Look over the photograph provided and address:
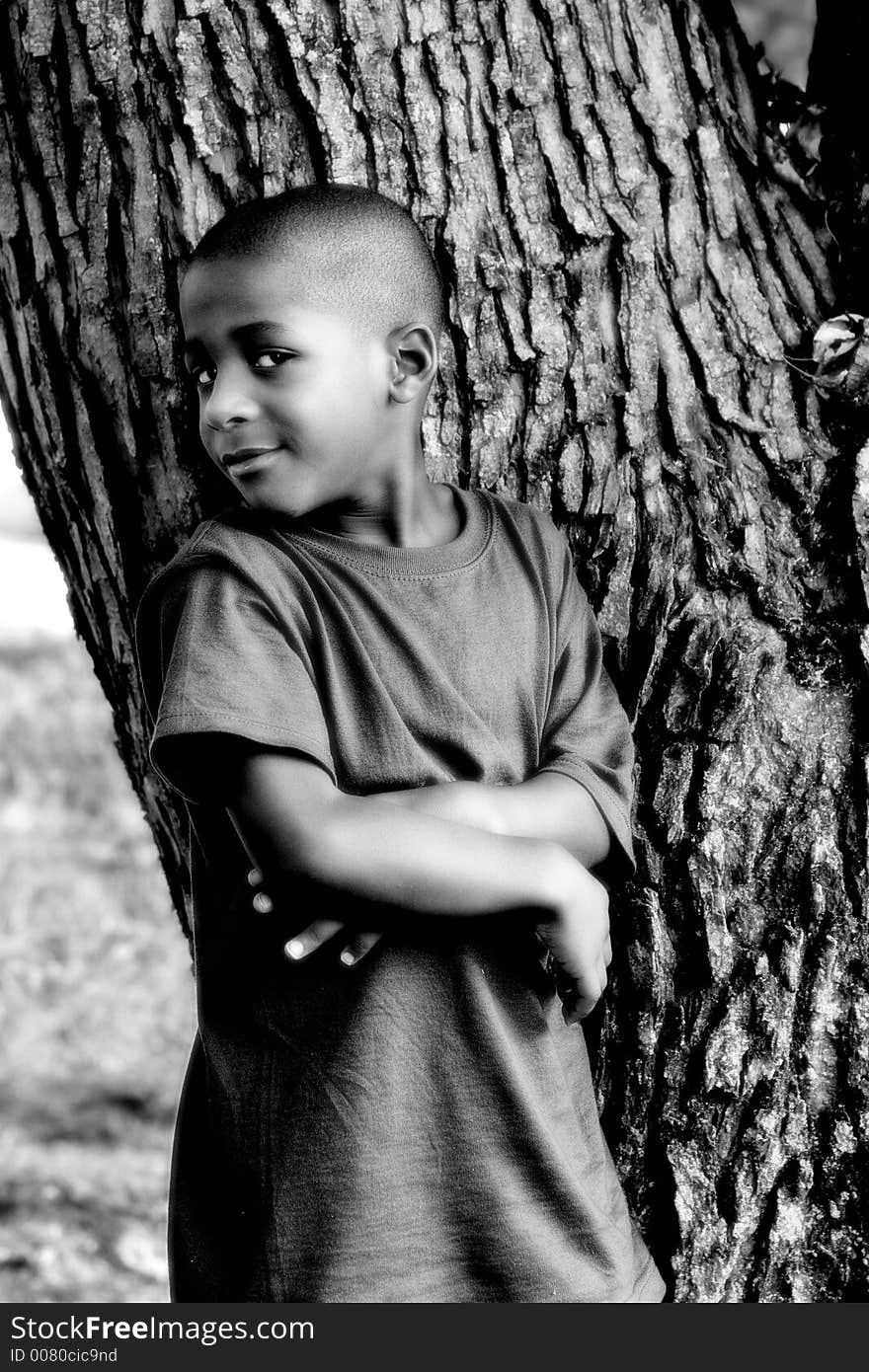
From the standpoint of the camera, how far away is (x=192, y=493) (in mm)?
2152

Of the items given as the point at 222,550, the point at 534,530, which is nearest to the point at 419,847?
the point at 222,550

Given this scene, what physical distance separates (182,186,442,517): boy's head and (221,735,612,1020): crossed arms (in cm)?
37

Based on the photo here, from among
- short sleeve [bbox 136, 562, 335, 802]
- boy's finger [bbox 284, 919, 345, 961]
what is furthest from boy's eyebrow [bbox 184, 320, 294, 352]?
boy's finger [bbox 284, 919, 345, 961]

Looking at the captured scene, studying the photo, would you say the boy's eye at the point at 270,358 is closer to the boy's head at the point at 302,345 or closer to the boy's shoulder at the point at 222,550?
the boy's head at the point at 302,345

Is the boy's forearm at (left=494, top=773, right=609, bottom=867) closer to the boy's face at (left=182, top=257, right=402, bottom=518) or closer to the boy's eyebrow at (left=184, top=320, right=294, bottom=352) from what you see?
A: the boy's face at (left=182, top=257, right=402, bottom=518)

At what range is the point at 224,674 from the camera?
1.62 meters

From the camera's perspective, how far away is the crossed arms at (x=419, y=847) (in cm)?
163

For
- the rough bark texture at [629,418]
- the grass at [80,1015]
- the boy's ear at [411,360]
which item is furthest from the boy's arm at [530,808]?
the grass at [80,1015]

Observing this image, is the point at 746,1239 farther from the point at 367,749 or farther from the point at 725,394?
the point at 725,394

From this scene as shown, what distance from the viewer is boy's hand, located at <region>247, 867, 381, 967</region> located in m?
1.70

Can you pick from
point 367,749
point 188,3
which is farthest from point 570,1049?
point 188,3

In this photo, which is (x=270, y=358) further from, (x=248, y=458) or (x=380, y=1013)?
(x=380, y=1013)

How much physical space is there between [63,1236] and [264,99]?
3.39 metres

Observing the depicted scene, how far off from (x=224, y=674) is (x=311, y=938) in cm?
34
